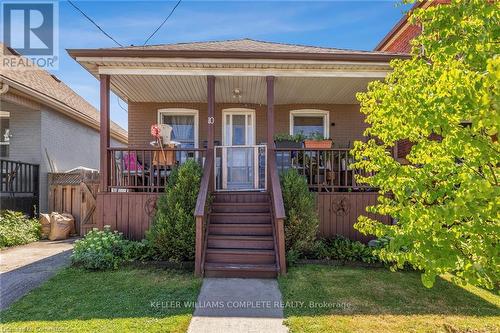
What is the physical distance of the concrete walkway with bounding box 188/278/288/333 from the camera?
10.7 ft

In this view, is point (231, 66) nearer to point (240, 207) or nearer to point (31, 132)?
point (240, 207)

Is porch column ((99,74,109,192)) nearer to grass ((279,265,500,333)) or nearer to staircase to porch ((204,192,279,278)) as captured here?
staircase to porch ((204,192,279,278))

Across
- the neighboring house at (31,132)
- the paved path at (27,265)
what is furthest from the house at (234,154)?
the neighboring house at (31,132)

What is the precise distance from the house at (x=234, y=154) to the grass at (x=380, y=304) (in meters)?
0.85

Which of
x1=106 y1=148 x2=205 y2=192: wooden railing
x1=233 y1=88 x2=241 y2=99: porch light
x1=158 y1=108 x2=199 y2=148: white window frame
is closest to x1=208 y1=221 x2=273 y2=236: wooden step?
A: x1=106 y1=148 x2=205 y2=192: wooden railing

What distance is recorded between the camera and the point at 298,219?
5375mm

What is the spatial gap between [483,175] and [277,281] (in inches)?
120

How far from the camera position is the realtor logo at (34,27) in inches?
291

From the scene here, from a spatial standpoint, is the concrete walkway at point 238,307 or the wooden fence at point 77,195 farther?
the wooden fence at point 77,195

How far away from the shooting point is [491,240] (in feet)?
7.79

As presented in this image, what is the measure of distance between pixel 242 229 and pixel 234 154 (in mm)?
2888

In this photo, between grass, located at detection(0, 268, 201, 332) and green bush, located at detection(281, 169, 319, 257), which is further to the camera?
green bush, located at detection(281, 169, 319, 257)

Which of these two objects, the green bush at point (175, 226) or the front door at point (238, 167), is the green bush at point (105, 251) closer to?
the green bush at point (175, 226)

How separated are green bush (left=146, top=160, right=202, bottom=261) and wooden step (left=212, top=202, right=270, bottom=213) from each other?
2.65 feet
